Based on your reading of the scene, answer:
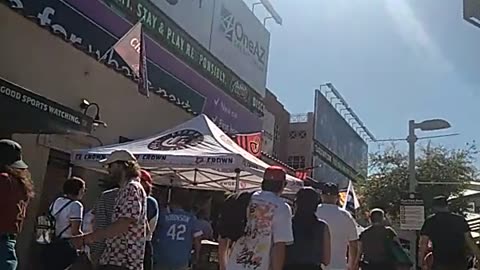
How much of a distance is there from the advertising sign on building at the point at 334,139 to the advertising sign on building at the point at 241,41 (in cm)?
1369

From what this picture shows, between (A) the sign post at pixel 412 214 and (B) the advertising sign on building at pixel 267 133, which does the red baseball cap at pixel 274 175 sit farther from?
(B) the advertising sign on building at pixel 267 133

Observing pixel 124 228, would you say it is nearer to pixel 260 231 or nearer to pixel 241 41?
pixel 260 231

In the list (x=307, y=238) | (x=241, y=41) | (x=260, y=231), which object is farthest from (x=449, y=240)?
(x=241, y=41)

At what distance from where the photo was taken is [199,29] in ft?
50.8

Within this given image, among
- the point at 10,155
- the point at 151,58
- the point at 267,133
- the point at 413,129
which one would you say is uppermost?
the point at 267,133

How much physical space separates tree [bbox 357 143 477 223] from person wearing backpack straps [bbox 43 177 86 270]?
1709 centimetres

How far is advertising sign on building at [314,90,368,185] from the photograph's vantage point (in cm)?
3506

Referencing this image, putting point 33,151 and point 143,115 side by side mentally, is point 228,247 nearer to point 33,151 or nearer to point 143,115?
point 33,151

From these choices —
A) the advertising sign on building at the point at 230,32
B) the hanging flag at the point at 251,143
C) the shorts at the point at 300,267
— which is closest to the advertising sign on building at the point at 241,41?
the advertising sign on building at the point at 230,32

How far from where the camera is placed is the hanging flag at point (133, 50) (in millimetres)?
10664

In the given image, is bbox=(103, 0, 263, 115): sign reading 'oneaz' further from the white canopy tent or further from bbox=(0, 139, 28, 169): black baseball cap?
bbox=(0, 139, 28, 169): black baseball cap

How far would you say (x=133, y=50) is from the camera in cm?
1084

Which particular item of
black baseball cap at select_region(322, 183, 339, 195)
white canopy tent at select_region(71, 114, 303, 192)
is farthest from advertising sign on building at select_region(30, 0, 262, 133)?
black baseball cap at select_region(322, 183, 339, 195)

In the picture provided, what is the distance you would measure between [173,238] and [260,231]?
2.27 meters
